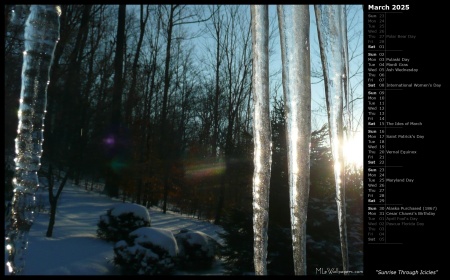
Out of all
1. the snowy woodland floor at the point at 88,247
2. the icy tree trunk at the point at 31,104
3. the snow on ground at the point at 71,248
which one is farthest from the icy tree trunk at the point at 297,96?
the snow on ground at the point at 71,248

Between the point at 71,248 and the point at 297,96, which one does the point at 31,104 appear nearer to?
the point at 297,96

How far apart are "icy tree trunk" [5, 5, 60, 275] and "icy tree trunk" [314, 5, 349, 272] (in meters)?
1.37

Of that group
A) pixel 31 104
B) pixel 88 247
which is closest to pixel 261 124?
pixel 31 104

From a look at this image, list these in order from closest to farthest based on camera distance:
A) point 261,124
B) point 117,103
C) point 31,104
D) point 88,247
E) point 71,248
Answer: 1. point 31,104
2. point 261,124
3. point 71,248
4. point 88,247
5. point 117,103

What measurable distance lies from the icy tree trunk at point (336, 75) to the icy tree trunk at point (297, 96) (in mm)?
198

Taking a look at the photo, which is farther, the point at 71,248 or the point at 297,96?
the point at 71,248

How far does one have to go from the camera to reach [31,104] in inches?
71.7

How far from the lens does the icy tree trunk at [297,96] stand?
73.6 inches

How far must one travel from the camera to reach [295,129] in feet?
6.35

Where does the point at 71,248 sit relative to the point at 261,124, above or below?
below

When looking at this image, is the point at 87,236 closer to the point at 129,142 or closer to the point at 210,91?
the point at 129,142

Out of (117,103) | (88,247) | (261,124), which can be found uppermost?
(117,103)

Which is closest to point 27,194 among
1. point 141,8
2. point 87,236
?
point 87,236

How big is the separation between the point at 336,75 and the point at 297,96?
0.37 metres
